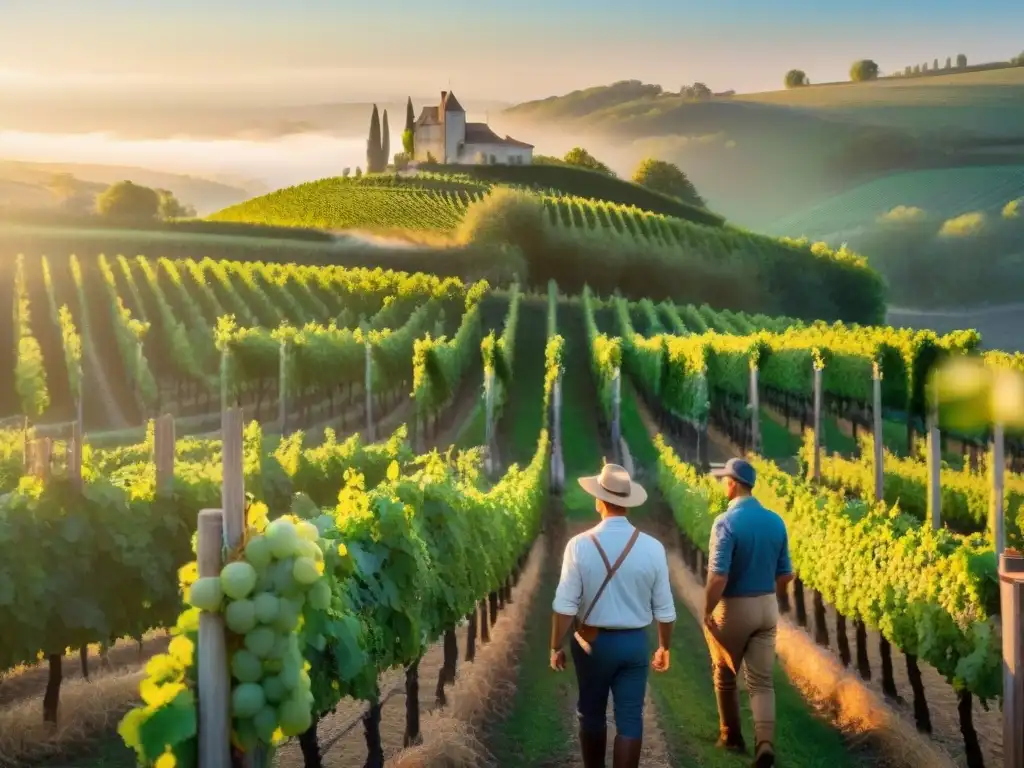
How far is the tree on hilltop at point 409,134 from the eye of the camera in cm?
12000

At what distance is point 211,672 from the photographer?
4.43 metres

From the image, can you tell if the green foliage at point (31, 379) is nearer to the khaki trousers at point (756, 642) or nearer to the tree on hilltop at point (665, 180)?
the khaki trousers at point (756, 642)

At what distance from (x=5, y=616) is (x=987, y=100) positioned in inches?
4900

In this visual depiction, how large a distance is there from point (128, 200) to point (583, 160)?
43.8 metres

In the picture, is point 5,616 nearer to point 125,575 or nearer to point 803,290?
point 125,575

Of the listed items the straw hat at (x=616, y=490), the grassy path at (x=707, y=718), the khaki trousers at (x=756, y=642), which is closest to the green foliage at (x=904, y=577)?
the grassy path at (x=707, y=718)

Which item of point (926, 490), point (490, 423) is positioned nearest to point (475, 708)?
point (926, 490)

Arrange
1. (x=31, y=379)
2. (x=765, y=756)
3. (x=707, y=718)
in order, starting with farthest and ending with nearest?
(x=31, y=379), (x=707, y=718), (x=765, y=756)

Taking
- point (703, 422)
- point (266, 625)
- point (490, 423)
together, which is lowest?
point (703, 422)

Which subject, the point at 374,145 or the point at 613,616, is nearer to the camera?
the point at 613,616

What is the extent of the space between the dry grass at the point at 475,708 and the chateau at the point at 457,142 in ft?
344

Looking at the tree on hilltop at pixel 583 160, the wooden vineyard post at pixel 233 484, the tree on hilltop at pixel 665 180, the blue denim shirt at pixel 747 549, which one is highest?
the tree on hilltop at pixel 583 160

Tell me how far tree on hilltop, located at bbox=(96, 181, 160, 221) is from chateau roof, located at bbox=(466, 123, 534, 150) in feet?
107

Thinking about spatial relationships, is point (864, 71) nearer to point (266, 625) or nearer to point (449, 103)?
point (449, 103)
